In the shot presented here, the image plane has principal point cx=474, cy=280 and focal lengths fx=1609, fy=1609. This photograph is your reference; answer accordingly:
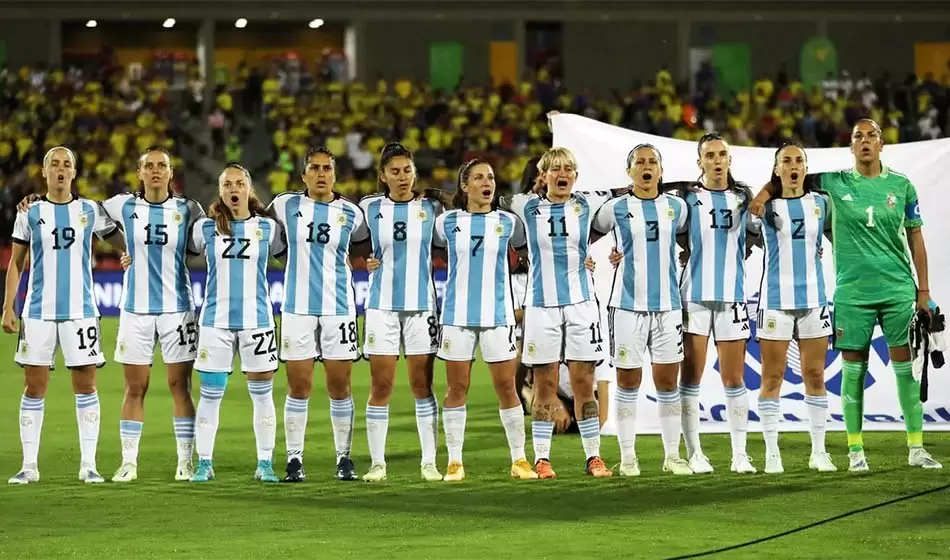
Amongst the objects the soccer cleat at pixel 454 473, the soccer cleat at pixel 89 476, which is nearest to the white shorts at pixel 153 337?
the soccer cleat at pixel 89 476

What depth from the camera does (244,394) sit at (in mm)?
13859

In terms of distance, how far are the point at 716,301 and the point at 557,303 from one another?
903 millimetres

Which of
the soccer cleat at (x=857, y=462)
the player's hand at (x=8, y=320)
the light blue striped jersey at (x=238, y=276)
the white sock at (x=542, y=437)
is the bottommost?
the soccer cleat at (x=857, y=462)

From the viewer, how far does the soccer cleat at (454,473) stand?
8727 mm

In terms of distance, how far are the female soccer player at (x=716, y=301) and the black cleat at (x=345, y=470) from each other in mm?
1867

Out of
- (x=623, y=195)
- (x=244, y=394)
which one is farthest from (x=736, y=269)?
(x=244, y=394)

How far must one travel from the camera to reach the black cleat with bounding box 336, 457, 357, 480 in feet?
28.8

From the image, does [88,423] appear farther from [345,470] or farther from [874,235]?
[874,235]

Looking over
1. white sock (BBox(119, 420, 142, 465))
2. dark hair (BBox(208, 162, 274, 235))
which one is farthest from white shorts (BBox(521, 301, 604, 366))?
white sock (BBox(119, 420, 142, 465))

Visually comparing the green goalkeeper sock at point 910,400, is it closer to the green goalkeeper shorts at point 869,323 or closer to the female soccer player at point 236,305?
the green goalkeeper shorts at point 869,323

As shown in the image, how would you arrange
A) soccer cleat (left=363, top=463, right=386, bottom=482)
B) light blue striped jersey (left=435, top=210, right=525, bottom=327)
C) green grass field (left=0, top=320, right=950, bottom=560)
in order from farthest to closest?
soccer cleat (left=363, top=463, right=386, bottom=482) → light blue striped jersey (left=435, top=210, right=525, bottom=327) → green grass field (left=0, top=320, right=950, bottom=560)

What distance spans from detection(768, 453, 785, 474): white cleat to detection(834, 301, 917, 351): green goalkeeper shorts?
714 mm

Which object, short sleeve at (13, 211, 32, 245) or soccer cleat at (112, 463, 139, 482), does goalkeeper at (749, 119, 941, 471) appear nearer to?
soccer cleat at (112, 463, 139, 482)

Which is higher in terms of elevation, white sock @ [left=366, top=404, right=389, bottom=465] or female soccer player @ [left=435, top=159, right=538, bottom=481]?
female soccer player @ [left=435, top=159, right=538, bottom=481]
